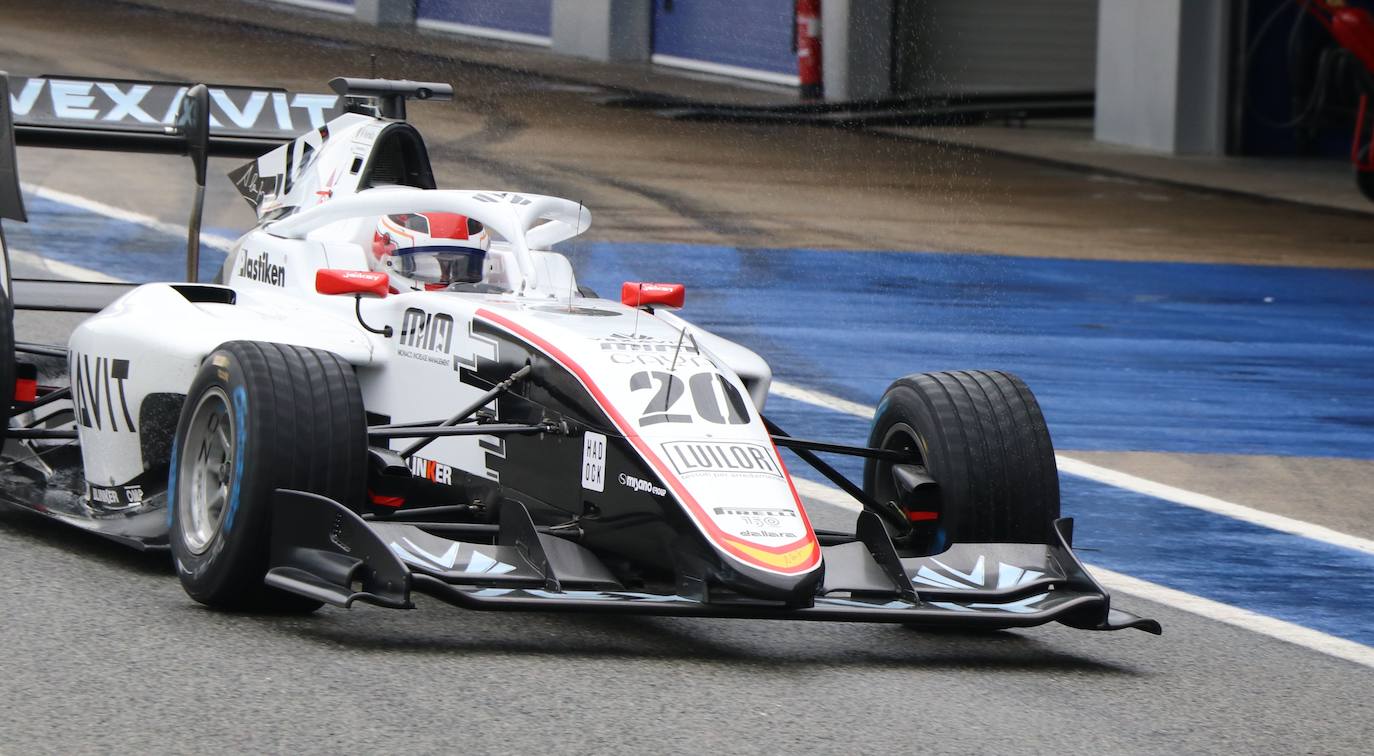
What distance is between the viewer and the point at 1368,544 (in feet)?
27.1

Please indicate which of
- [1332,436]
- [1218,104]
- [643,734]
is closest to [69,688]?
[643,734]

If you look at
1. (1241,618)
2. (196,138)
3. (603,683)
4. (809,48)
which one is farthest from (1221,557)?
(809,48)

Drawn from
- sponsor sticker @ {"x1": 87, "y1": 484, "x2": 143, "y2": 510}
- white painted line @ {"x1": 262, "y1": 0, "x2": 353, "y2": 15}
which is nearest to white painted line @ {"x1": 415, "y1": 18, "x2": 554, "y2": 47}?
white painted line @ {"x1": 262, "y1": 0, "x2": 353, "y2": 15}

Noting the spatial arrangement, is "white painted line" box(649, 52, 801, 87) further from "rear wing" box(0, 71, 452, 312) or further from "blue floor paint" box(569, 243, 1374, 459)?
"rear wing" box(0, 71, 452, 312)

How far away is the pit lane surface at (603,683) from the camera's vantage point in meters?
5.16

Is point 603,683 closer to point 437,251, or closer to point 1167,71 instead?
point 437,251

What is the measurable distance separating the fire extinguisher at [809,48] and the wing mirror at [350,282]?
19.1 meters

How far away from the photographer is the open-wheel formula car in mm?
5910

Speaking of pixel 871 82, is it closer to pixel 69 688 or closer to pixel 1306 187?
pixel 1306 187

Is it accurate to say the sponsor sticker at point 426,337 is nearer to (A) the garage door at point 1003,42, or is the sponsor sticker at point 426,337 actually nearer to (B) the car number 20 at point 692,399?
(B) the car number 20 at point 692,399

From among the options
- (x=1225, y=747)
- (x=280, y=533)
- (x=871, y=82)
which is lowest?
(x=1225, y=747)

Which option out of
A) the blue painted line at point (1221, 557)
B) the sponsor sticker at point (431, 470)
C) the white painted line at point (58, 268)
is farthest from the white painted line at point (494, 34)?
the sponsor sticker at point (431, 470)

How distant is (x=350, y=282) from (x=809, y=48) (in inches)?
758

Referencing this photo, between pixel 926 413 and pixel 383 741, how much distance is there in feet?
7.68
